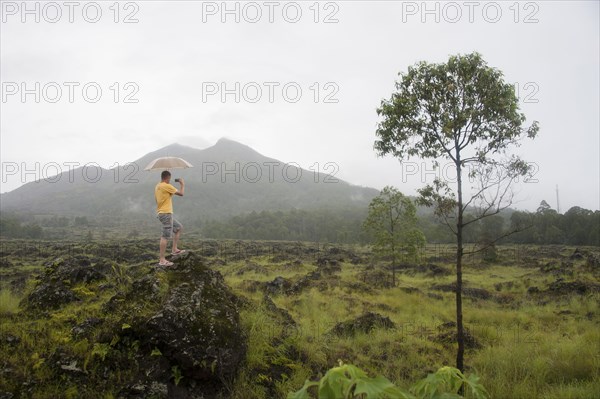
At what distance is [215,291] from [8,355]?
2.88m

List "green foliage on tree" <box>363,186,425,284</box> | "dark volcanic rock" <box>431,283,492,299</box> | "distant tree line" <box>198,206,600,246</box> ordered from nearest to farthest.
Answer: "dark volcanic rock" <box>431,283,492,299</box>
"green foliage on tree" <box>363,186,425,284</box>
"distant tree line" <box>198,206,600,246</box>

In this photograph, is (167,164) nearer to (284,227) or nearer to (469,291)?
(469,291)

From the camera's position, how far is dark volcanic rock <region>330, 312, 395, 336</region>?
9.62 meters

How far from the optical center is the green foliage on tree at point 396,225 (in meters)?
21.2

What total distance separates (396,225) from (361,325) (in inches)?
529

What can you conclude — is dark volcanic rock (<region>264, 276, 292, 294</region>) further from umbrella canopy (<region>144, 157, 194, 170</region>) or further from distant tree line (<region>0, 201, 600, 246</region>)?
distant tree line (<region>0, 201, 600, 246</region>)

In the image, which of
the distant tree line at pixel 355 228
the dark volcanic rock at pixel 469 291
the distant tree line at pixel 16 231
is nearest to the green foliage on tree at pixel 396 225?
the dark volcanic rock at pixel 469 291

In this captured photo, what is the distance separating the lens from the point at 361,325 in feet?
32.9

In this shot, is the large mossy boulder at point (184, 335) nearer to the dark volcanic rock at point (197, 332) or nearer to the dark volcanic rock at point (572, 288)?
the dark volcanic rock at point (197, 332)

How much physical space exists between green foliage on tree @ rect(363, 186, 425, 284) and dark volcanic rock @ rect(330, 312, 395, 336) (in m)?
11.0

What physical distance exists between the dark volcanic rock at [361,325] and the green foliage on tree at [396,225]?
10969 mm

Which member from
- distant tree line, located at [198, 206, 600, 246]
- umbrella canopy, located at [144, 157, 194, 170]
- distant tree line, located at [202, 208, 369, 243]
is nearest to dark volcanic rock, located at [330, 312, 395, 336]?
umbrella canopy, located at [144, 157, 194, 170]

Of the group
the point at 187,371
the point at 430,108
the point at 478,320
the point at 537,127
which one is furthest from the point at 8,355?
the point at 478,320

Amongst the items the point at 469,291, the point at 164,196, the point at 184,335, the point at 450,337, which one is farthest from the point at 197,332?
the point at 469,291
